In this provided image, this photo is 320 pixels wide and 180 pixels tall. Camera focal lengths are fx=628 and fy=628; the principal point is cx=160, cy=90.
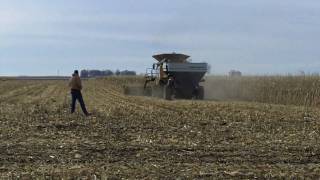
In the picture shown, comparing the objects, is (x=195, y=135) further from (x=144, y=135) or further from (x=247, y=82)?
(x=247, y=82)

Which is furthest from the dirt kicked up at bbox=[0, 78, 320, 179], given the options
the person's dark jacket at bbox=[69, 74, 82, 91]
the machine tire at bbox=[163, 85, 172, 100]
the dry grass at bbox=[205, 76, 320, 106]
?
the machine tire at bbox=[163, 85, 172, 100]

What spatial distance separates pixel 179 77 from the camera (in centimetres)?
4141

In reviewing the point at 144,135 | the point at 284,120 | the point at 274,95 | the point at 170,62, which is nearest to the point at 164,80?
the point at 170,62

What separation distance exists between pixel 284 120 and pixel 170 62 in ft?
66.5

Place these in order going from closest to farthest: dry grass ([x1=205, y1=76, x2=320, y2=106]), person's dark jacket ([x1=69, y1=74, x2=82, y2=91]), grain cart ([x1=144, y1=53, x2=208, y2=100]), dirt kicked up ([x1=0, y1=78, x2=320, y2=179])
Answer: dirt kicked up ([x1=0, y1=78, x2=320, y2=179]) < person's dark jacket ([x1=69, y1=74, x2=82, y2=91]) < dry grass ([x1=205, y1=76, x2=320, y2=106]) < grain cart ([x1=144, y1=53, x2=208, y2=100])

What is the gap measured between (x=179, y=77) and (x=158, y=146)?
26876mm

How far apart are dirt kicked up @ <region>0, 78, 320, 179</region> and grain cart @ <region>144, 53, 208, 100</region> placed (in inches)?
691

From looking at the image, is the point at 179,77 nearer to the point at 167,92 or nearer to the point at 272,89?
the point at 167,92

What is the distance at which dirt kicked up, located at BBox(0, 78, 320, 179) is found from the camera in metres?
11.2

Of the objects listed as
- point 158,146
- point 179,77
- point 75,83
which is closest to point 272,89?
point 179,77

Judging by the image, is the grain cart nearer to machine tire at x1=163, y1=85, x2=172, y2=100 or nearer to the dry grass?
machine tire at x1=163, y1=85, x2=172, y2=100

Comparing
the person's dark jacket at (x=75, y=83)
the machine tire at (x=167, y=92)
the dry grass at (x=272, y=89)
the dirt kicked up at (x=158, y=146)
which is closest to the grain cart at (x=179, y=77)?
the machine tire at (x=167, y=92)

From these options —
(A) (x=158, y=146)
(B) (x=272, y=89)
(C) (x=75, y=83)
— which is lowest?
(A) (x=158, y=146)

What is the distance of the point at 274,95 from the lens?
42719 mm
